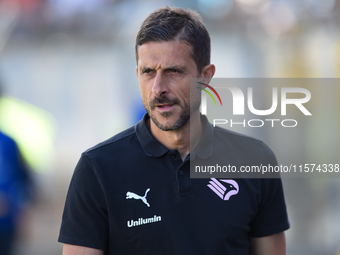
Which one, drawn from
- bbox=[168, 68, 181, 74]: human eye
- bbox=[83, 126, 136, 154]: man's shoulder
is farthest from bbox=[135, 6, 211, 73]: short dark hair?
bbox=[83, 126, 136, 154]: man's shoulder

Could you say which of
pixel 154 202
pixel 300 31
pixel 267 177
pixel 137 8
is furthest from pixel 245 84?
pixel 154 202

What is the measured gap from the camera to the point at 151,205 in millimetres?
1269

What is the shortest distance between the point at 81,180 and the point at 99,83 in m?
2.04

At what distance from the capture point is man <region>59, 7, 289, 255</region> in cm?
124

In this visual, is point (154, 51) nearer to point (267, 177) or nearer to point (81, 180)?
point (81, 180)

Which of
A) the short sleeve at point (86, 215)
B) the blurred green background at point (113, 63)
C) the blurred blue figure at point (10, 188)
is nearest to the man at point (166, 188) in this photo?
the short sleeve at point (86, 215)

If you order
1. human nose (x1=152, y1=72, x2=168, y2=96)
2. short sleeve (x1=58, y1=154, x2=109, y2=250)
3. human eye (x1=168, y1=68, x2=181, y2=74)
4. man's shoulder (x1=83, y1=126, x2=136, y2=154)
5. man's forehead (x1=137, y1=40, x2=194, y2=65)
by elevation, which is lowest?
short sleeve (x1=58, y1=154, x2=109, y2=250)

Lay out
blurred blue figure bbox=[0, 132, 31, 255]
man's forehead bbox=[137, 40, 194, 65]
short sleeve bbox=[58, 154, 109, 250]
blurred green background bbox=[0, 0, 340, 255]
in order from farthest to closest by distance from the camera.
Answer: blurred green background bbox=[0, 0, 340, 255] → blurred blue figure bbox=[0, 132, 31, 255] → man's forehead bbox=[137, 40, 194, 65] → short sleeve bbox=[58, 154, 109, 250]

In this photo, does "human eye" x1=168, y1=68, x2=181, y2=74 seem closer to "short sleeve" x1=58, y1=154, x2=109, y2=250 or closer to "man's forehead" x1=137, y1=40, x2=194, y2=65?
"man's forehead" x1=137, y1=40, x2=194, y2=65

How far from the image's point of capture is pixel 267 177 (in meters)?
1.44

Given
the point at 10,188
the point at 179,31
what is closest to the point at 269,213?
the point at 179,31

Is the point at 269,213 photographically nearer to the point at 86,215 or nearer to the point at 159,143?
the point at 159,143

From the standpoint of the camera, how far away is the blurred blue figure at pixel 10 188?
9.48 ft

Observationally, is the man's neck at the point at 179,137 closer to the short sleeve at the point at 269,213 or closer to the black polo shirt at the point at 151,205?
the black polo shirt at the point at 151,205
